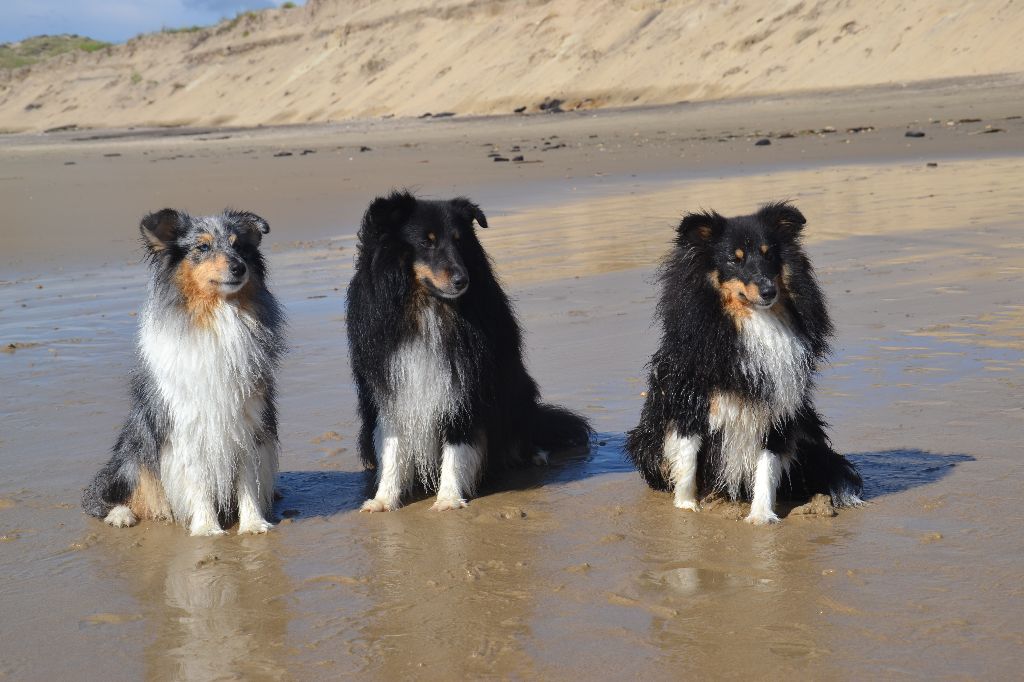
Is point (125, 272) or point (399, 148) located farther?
point (399, 148)

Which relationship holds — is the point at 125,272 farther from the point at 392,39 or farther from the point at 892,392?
the point at 392,39

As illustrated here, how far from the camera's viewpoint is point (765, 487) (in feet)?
16.1

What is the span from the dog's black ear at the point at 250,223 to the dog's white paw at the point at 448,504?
4.70 feet

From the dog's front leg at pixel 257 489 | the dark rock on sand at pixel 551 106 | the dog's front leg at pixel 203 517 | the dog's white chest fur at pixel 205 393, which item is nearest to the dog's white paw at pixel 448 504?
the dog's front leg at pixel 257 489

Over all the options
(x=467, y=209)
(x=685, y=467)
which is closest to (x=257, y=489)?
(x=467, y=209)

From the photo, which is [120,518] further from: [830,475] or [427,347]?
[830,475]

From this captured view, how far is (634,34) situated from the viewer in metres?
41.1

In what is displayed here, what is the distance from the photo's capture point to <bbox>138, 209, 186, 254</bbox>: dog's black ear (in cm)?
480

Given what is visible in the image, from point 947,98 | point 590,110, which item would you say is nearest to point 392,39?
point 590,110

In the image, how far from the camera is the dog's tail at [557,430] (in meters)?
6.00

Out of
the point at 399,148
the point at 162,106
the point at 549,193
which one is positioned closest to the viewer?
the point at 549,193

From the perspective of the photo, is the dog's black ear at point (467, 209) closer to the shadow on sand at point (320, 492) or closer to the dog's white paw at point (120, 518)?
the shadow on sand at point (320, 492)

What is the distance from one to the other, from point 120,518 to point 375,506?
3.69 ft

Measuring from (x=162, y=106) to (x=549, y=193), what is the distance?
5193cm
